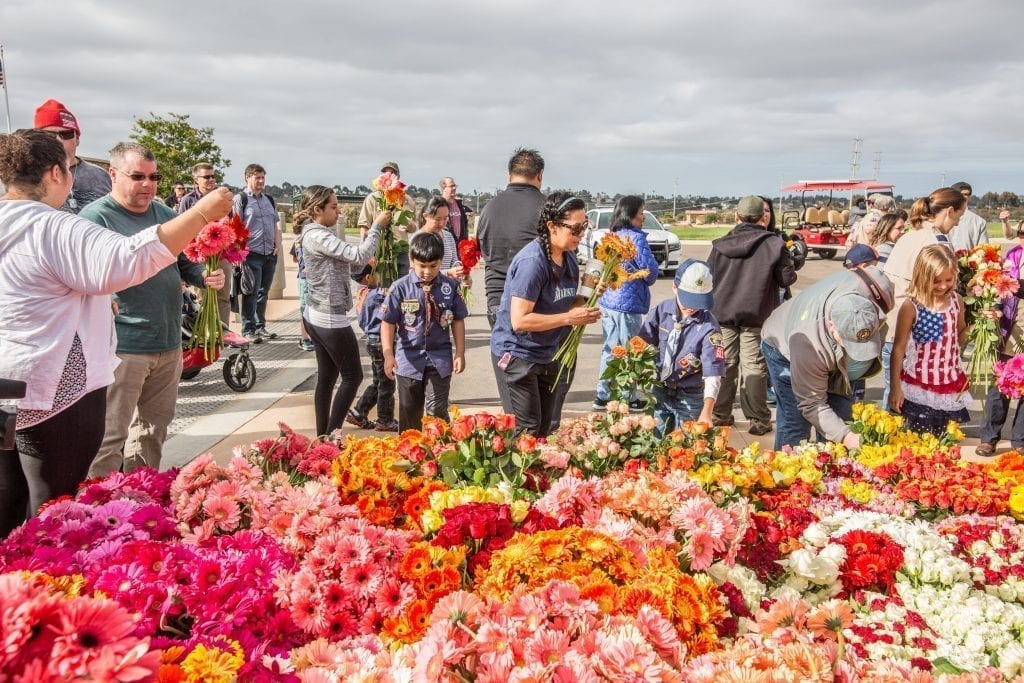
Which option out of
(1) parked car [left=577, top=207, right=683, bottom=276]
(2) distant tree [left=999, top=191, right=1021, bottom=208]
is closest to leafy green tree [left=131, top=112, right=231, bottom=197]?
(1) parked car [left=577, top=207, right=683, bottom=276]

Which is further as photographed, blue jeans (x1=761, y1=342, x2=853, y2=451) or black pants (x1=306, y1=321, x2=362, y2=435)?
black pants (x1=306, y1=321, x2=362, y2=435)

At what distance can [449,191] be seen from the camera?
776 centimetres

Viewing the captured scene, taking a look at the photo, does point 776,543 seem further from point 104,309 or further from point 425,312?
point 425,312

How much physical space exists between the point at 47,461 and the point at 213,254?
160 cm

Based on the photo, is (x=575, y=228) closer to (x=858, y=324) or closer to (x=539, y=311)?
(x=539, y=311)

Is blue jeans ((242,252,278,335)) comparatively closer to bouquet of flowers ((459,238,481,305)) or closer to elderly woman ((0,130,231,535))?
bouquet of flowers ((459,238,481,305))

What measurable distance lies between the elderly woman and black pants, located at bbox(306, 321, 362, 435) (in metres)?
2.03

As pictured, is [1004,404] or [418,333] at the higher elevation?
[418,333]

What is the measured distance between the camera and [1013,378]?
14.3 feet

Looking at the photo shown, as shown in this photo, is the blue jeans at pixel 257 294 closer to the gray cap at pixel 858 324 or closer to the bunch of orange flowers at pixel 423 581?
the gray cap at pixel 858 324

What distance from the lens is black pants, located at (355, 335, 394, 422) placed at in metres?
5.48

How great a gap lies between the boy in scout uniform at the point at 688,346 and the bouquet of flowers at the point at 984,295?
1852 mm

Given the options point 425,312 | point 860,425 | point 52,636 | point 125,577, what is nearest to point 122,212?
point 425,312

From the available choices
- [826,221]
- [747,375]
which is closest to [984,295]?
[747,375]
